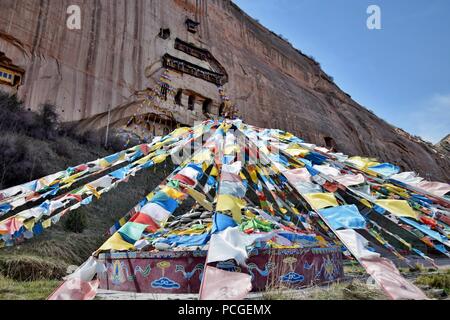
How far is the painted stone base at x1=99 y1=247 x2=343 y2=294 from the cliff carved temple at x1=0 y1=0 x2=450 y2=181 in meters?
11.7

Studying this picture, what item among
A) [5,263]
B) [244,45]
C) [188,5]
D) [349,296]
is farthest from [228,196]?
[244,45]

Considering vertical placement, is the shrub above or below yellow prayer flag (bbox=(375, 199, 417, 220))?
below

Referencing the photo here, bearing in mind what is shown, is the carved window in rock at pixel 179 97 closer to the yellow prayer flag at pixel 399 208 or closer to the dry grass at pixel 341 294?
the dry grass at pixel 341 294

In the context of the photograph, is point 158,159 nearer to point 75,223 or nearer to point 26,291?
point 26,291

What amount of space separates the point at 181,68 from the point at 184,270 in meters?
17.0

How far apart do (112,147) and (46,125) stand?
3.05 m

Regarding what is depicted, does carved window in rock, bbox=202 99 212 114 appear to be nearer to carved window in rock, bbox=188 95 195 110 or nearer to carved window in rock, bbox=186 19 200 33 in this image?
carved window in rock, bbox=188 95 195 110

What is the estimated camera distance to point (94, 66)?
1569 cm

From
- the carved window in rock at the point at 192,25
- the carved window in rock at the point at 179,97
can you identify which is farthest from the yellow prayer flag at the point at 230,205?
the carved window in rock at the point at 192,25

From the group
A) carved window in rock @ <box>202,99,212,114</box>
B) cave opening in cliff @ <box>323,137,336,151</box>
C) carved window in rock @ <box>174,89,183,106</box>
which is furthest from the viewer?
cave opening in cliff @ <box>323,137,336,151</box>

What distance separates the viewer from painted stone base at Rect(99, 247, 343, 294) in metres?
4.44

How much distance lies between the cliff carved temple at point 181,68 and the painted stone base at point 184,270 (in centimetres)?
1168

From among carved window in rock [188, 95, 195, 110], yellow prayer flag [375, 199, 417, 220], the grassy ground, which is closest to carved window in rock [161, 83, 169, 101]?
carved window in rock [188, 95, 195, 110]

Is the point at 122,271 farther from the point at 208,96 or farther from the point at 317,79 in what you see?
the point at 317,79
